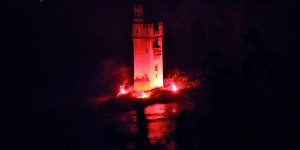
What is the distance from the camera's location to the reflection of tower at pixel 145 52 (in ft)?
114

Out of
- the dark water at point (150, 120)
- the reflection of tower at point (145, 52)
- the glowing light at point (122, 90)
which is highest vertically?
the reflection of tower at point (145, 52)

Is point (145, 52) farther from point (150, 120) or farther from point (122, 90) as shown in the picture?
point (150, 120)

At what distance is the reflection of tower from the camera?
34.6 m

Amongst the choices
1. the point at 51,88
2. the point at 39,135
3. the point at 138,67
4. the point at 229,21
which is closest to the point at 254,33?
the point at 39,135

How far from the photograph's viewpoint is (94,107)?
105 ft

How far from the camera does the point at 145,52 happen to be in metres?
35.1

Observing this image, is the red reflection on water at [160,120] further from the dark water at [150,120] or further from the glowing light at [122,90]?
the glowing light at [122,90]

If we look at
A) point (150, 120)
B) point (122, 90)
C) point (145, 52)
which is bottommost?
point (150, 120)

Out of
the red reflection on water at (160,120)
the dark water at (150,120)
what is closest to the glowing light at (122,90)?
the dark water at (150,120)

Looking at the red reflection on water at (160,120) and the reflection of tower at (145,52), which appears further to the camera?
the reflection of tower at (145,52)

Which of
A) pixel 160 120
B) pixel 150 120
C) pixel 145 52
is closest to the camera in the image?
pixel 160 120

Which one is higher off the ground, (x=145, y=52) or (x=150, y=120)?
(x=145, y=52)

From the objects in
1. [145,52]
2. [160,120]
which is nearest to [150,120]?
[160,120]

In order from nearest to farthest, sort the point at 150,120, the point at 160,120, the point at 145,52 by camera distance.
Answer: the point at 160,120, the point at 150,120, the point at 145,52
